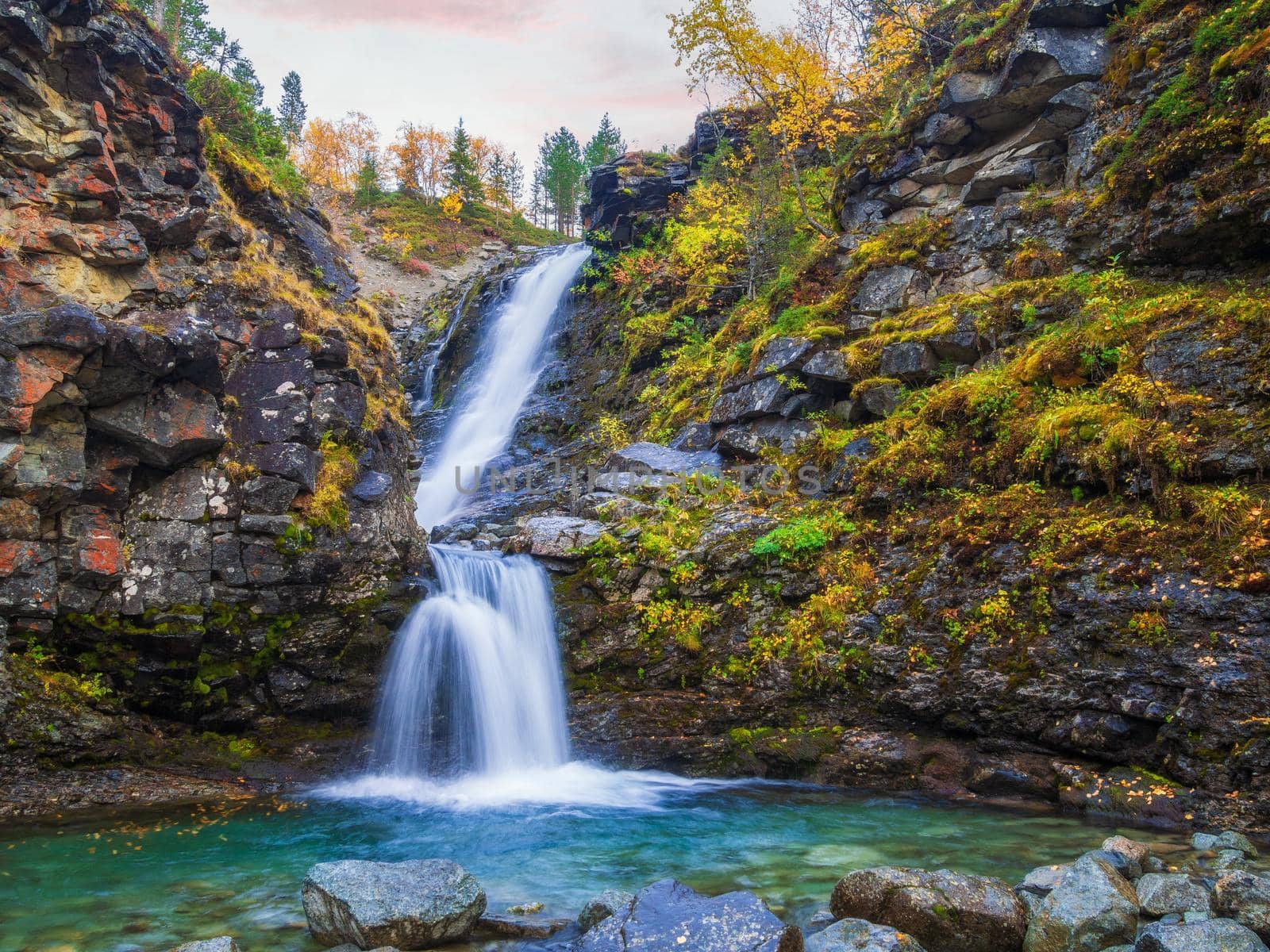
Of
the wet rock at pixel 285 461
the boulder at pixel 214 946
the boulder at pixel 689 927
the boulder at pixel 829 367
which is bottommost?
the boulder at pixel 689 927

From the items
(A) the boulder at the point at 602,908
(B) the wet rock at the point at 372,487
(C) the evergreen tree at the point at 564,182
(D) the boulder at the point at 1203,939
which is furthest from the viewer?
(C) the evergreen tree at the point at 564,182

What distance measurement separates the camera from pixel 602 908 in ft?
15.6

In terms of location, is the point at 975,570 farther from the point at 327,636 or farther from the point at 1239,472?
the point at 327,636

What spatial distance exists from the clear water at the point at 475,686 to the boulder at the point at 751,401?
5.02 m

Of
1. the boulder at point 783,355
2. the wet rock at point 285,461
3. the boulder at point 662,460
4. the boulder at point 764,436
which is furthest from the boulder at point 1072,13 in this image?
the wet rock at point 285,461

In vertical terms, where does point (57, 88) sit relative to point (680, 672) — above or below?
above

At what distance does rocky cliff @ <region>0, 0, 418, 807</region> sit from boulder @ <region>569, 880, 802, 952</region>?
6557 mm

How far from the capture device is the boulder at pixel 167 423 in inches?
340

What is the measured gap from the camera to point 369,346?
14.5 meters

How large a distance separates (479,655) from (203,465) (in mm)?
4745

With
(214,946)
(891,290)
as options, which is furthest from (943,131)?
(214,946)

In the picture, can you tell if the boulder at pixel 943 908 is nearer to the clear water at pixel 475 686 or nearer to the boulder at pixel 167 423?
the clear water at pixel 475 686

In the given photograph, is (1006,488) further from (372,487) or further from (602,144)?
(602,144)

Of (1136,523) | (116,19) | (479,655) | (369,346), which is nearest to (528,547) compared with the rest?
(479,655)
